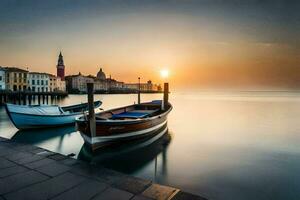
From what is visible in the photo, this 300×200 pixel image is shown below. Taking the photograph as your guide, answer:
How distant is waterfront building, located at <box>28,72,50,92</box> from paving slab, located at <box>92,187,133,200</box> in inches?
3029

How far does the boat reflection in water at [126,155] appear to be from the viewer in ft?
26.6

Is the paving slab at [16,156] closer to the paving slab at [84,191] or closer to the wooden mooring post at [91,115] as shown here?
the paving slab at [84,191]

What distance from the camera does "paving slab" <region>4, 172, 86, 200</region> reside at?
332 cm

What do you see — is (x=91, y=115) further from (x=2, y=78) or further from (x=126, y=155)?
(x=2, y=78)

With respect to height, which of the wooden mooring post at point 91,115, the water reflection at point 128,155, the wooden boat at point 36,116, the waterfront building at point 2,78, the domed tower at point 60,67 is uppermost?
the domed tower at point 60,67

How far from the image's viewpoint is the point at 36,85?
7212 centimetres

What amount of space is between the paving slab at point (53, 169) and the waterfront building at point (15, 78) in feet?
218

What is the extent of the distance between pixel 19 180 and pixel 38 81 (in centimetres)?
7949

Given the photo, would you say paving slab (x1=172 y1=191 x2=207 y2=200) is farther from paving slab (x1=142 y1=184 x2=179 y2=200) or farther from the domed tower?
the domed tower

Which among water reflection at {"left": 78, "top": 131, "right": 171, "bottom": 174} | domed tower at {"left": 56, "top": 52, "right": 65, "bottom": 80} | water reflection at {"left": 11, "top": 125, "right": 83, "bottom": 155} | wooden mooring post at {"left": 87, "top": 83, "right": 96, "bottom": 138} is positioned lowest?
water reflection at {"left": 11, "top": 125, "right": 83, "bottom": 155}

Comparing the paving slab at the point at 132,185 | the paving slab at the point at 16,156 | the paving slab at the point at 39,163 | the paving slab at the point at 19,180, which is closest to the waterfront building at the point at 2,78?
the paving slab at the point at 16,156

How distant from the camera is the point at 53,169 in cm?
446

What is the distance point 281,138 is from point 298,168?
262 inches

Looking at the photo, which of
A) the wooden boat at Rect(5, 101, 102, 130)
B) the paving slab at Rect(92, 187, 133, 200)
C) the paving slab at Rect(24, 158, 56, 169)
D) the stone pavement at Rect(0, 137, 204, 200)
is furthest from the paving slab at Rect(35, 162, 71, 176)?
the wooden boat at Rect(5, 101, 102, 130)
